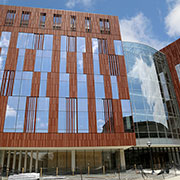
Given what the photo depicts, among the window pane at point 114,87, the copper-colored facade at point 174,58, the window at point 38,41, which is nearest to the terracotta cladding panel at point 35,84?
the window at point 38,41

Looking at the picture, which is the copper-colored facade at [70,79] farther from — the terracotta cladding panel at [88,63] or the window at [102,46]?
the window at [102,46]

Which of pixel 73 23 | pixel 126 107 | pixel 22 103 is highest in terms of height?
pixel 73 23

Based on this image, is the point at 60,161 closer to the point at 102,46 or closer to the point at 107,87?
the point at 107,87

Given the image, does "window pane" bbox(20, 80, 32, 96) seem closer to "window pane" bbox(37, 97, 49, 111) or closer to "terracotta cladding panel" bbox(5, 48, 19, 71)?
"window pane" bbox(37, 97, 49, 111)

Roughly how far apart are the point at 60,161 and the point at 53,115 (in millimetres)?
7384

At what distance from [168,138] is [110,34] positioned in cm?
2166

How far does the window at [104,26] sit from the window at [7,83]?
58.2 feet

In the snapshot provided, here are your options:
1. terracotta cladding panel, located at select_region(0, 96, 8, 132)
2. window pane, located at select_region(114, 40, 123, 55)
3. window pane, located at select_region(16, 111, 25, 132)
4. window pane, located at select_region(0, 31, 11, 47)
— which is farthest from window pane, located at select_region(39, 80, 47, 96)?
window pane, located at select_region(114, 40, 123, 55)

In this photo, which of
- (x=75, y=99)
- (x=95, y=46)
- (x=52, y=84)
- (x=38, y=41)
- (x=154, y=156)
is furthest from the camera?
(x=154, y=156)

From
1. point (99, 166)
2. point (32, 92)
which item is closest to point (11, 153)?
point (32, 92)

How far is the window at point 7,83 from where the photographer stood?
28766 mm

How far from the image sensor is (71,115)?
2891cm

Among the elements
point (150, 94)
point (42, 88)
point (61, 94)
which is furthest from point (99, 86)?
point (150, 94)

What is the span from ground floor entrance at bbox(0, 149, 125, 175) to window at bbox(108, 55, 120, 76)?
13.2 meters
